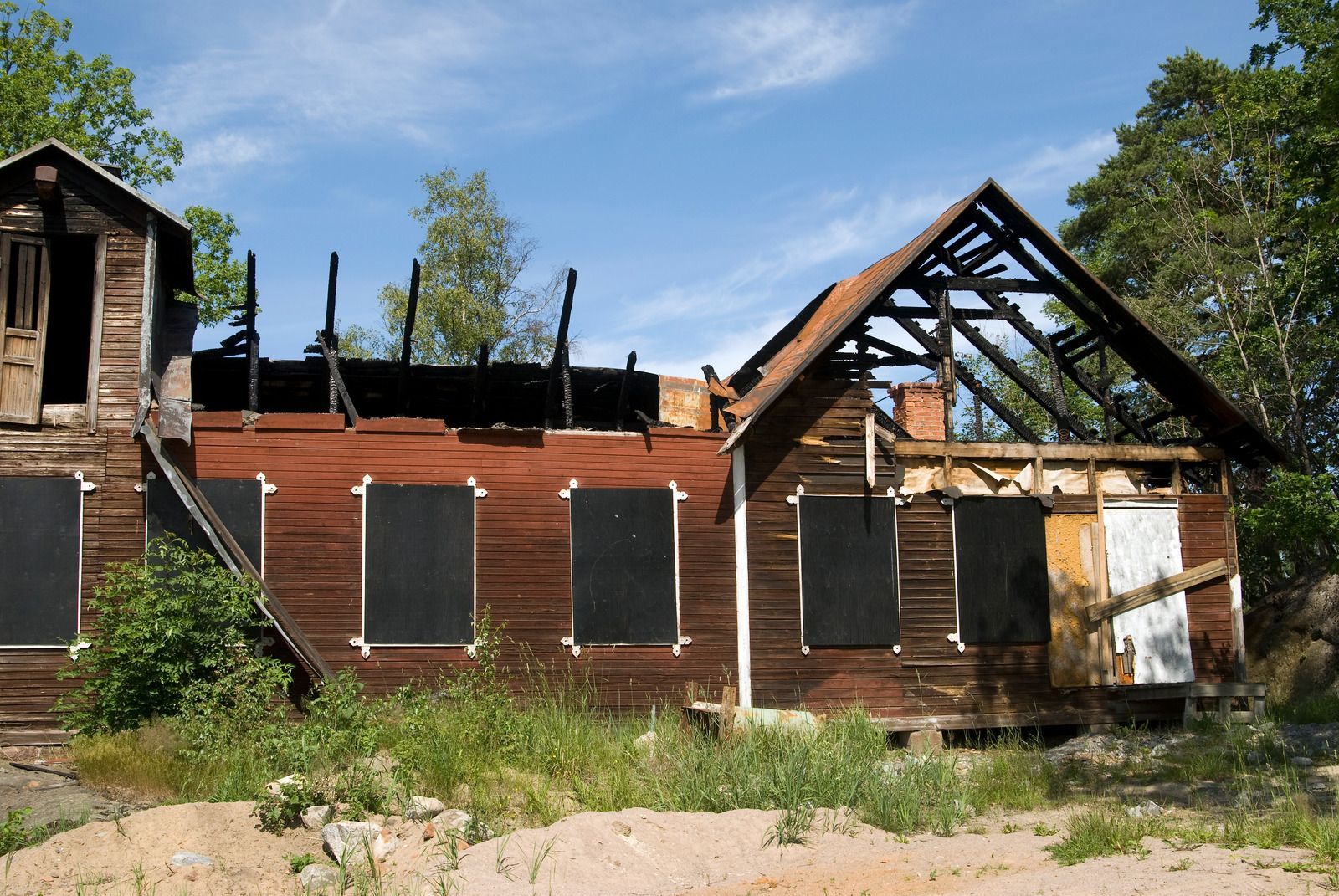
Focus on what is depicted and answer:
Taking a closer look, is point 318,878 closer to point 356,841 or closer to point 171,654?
point 356,841

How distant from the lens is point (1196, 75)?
3625cm

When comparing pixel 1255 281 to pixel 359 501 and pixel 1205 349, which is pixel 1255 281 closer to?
pixel 1205 349

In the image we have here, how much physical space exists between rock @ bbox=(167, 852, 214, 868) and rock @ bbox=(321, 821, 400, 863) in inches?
33.0

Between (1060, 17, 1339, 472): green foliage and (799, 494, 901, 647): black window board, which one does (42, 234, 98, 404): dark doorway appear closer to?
(799, 494, 901, 647): black window board

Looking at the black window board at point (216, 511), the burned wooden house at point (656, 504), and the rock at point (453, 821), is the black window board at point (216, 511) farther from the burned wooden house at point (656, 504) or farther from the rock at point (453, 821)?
the rock at point (453, 821)

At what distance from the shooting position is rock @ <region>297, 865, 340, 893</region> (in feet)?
28.6

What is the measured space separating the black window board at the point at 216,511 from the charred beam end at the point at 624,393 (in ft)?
15.7

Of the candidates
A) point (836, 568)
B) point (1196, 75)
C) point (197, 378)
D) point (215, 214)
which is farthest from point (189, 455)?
point (1196, 75)

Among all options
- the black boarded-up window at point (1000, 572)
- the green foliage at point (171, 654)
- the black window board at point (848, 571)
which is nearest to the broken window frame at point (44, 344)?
the green foliage at point (171, 654)

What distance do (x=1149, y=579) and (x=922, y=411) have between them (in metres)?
3.68

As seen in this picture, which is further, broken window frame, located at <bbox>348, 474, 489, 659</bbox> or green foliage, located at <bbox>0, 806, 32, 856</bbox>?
broken window frame, located at <bbox>348, 474, 489, 659</bbox>

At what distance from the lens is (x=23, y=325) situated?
13906 millimetres

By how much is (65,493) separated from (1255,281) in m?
22.5

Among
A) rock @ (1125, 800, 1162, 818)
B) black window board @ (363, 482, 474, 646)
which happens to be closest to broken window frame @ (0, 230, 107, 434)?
black window board @ (363, 482, 474, 646)
